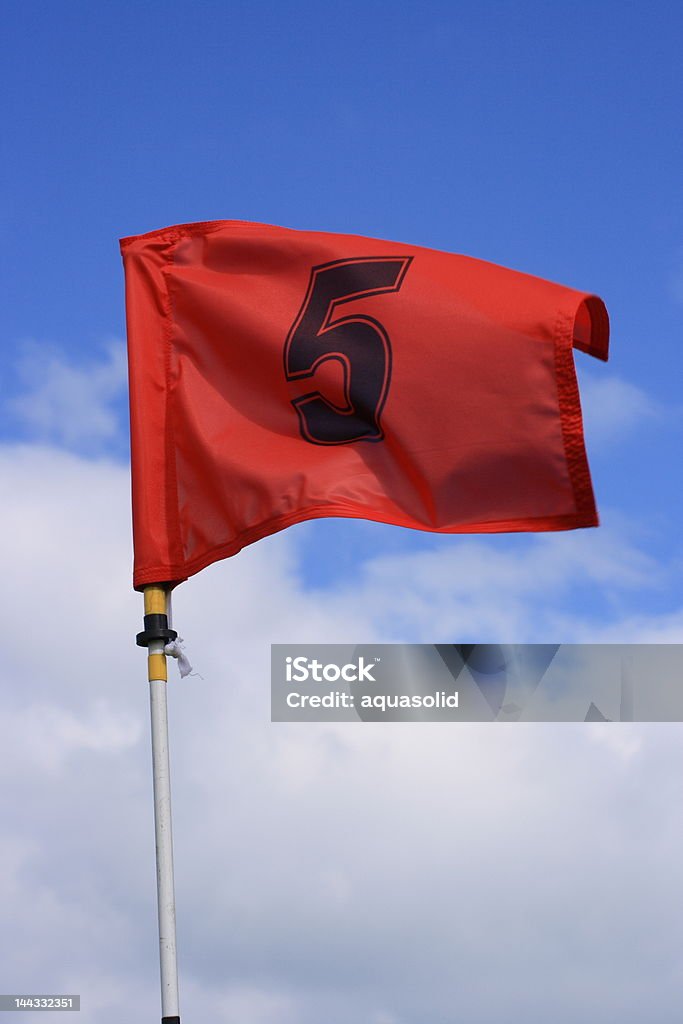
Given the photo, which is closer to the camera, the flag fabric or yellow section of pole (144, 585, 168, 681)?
yellow section of pole (144, 585, 168, 681)

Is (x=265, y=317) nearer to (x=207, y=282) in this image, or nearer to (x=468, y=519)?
(x=207, y=282)

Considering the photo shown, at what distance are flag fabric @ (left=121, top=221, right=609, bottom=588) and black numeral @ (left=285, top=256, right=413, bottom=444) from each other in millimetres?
12

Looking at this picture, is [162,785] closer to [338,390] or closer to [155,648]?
[155,648]

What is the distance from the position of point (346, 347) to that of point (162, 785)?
3.88 meters

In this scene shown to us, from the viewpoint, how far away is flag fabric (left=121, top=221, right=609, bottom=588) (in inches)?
431

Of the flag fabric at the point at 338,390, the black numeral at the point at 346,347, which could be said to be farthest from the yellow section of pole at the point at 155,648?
the black numeral at the point at 346,347

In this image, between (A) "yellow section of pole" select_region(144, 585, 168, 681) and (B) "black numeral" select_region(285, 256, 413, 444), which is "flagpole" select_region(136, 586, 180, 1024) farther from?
(B) "black numeral" select_region(285, 256, 413, 444)

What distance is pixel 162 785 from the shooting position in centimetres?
990

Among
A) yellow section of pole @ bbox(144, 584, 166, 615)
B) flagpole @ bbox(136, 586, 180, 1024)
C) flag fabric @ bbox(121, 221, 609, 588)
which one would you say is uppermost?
flag fabric @ bbox(121, 221, 609, 588)

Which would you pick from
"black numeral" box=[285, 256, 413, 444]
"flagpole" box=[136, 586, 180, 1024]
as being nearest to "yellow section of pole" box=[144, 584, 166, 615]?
"flagpole" box=[136, 586, 180, 1024]

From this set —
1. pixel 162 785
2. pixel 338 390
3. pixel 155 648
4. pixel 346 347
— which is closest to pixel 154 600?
pixel 155 648

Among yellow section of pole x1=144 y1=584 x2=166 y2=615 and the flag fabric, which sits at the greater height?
the flag fabric

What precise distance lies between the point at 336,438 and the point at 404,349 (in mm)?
886

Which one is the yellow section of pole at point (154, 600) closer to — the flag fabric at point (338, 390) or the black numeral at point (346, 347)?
the flag fabric at point (338, 390)
